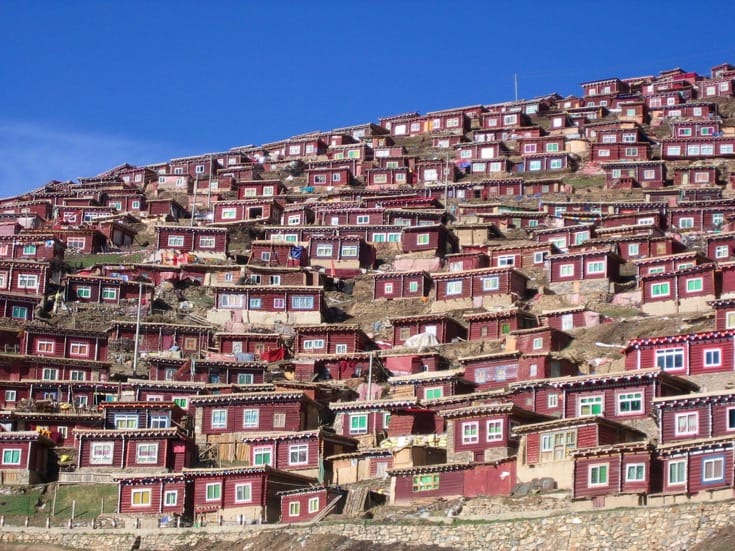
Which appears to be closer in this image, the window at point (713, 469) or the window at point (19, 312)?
the window at point (713, 469)

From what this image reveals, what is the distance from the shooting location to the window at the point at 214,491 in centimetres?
7100

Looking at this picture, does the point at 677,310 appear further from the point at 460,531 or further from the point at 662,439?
the point at 460,531

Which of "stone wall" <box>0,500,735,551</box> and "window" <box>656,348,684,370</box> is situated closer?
"stone wall" <box>0,500,735,551</box>

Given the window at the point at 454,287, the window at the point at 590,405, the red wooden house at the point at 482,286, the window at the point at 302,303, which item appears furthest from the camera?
the window at the point at 302,303

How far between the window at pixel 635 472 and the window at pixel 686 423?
551 cm

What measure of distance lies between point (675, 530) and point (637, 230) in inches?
2242

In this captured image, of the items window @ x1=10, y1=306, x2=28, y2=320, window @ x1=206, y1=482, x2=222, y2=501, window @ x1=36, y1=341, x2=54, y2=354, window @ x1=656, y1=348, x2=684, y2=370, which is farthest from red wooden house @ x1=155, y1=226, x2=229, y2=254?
window @ x1=656, y1=348, x2=684, y2=370

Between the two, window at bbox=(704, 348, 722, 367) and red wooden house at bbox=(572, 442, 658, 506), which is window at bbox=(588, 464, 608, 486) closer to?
red wooden house at bbox=(572, 442, 658, 506)

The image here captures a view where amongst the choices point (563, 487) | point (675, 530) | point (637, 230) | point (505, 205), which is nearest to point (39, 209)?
point (505, 205)

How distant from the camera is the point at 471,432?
6881 centimetres

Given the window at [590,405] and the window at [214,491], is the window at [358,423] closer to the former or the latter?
the window at [214,491]

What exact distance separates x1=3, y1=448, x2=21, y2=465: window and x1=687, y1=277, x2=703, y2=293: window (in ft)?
143

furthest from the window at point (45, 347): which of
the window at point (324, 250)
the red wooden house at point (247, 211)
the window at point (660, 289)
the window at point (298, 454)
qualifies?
the window at point (660, 289)

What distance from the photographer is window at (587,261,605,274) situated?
96438 millimetres
